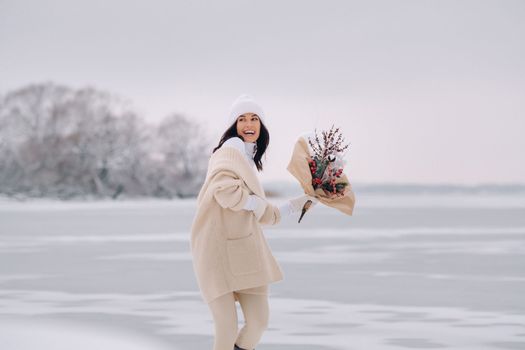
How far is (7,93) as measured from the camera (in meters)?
64.7

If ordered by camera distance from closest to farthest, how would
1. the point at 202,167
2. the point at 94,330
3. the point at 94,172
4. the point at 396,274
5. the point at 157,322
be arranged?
the point at 94,330 < the point at 157,322 < the point at 396,274 < the point at 94,172 < the point at 202,167

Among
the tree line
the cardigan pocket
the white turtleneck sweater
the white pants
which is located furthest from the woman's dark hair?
the tree line

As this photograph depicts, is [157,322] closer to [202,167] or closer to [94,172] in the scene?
[94,172]

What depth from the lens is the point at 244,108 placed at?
423 centimetres

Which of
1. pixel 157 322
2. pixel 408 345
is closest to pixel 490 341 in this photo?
pixel 408 345

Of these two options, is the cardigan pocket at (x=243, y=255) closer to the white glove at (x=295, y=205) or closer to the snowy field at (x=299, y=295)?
the white glove at (x=295, y=205)

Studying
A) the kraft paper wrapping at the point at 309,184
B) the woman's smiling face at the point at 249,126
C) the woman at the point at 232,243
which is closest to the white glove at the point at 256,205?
the woman at the point at 232,243

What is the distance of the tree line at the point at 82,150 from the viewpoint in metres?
61.0

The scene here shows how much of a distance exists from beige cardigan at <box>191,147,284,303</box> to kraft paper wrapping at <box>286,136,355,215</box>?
0.82ft

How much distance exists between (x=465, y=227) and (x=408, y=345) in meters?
14.1

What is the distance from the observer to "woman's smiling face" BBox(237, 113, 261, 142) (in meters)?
4.23

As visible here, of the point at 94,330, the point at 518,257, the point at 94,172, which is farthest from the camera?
the point at 94,172

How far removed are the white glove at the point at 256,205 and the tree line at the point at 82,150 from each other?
5540cm

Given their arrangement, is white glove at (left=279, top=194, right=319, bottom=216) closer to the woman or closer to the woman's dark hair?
the woman
